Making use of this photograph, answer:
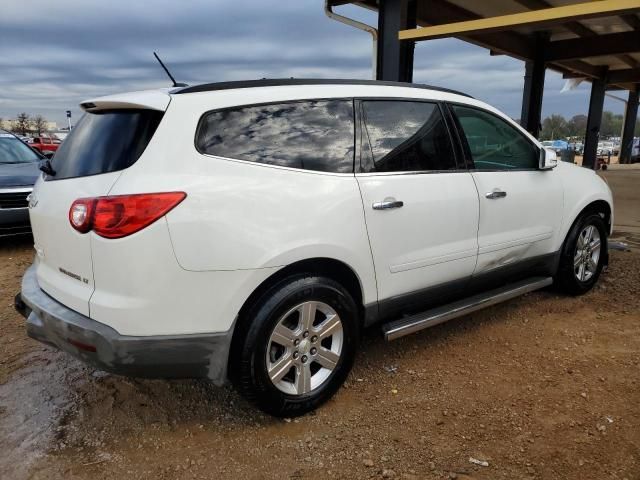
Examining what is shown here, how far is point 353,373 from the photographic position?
3219 millimetres

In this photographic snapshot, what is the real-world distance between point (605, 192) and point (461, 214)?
7.06 ft

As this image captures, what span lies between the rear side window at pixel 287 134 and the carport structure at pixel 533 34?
434cm

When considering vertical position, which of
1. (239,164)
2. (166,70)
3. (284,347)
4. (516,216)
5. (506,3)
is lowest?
(284,347)

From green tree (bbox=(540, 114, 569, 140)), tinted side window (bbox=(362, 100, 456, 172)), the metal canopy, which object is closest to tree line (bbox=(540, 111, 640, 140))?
green tree (bbox=(540, 114, 569, 140))

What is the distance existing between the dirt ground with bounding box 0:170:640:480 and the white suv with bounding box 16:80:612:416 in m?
0.30

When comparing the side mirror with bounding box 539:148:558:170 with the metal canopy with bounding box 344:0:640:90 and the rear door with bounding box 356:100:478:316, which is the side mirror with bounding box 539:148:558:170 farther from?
the metal canopy with bounding box 344:0:640:90

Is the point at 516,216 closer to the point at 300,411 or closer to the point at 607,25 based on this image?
the point at 300,411

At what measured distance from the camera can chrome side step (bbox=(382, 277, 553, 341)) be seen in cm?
302

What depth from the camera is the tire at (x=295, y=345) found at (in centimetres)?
246

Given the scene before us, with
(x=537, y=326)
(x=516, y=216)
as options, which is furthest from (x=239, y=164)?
(x=537, y=326)

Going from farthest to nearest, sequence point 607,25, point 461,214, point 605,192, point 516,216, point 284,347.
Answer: point 607,25 < point 605,192 < point 516,216 < point 461,214 < point 284,347

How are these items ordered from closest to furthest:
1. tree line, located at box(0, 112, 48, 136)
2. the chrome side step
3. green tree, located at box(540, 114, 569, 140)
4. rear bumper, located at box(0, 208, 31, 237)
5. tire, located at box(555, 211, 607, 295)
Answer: the chrome side step, tire, located at box(555, 211, 607, 295), rear bumper, located at box(0, 208, 31, 237), tree line, located at box(0, 112, 48, 136), green tree, located at box(540, 114, 569, 140)

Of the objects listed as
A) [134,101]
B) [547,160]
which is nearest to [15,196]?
[134,101]

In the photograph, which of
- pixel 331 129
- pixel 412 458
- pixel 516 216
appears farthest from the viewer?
pixel 516 216
